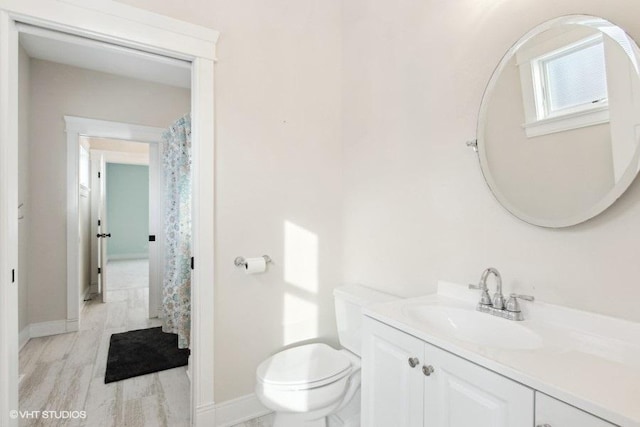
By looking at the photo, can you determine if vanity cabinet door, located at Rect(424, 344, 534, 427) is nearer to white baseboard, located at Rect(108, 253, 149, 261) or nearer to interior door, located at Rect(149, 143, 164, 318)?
interior door, located at Rect(149, 143, 164, 318)

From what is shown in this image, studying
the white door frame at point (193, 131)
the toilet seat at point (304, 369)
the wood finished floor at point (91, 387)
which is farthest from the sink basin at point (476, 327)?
the wood finished floor at point (91, 387)

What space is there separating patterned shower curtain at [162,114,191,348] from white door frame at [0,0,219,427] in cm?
92

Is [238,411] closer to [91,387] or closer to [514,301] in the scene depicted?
[91,387]

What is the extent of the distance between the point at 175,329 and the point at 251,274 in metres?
1.48

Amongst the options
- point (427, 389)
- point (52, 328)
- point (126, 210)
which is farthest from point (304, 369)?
point (126, 210)

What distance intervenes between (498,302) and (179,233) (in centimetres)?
242

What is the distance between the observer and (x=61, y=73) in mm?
3070

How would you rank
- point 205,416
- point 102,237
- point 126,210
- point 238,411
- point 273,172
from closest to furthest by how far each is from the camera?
point 205,416 < point 238,411 < point 273,172 < point 102,237 < point 126,210

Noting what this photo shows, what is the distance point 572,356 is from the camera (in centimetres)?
86

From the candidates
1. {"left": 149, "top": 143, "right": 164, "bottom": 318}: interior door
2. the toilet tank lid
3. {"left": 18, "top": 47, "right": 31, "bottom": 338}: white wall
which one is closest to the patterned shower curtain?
{"left": 149, "top": 143, "right": 164, "bottom": 318}: interior door

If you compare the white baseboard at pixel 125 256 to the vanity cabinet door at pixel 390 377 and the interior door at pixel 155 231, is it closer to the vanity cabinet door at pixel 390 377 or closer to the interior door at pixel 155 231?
the interior door at pixel 155 231

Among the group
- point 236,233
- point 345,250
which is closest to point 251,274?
point 236,233

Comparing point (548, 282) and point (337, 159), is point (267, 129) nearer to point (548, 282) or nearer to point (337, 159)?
point (337, 159)

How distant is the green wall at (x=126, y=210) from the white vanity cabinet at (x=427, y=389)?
761 cm
